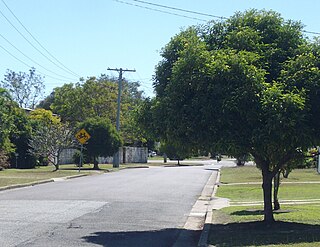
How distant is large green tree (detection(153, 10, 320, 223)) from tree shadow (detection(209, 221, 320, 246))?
0.66 meters

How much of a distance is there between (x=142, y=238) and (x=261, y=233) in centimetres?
258

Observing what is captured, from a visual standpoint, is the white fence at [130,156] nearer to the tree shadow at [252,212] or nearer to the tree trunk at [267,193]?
the tree shadow at [252,212]

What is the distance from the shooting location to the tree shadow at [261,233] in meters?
11.6

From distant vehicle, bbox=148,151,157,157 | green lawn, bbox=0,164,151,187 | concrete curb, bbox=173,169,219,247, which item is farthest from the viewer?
distant vehicle, bbox=148,151,157,157

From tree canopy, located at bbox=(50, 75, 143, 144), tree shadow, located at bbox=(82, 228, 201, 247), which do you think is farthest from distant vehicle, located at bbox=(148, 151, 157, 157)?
tree shadow, located at bbox=(82, 228, 201, 247)

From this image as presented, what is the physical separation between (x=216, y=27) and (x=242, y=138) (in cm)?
351

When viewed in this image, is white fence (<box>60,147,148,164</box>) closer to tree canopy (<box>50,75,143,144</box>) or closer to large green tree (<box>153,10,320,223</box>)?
tree canopy (<box>50,75,143,144</box>)

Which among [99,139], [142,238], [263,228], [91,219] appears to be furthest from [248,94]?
[99,139]

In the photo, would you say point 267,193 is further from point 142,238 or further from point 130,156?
point 130,156

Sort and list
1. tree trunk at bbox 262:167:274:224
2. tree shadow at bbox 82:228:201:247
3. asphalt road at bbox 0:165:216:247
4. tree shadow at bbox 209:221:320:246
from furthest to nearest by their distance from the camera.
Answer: tree trunk at bbox 262:167:274:224 < asphalt road at bbox 0:165:216:247 < tree shadow at bbox 82:228:201:247 < tree shadow at bbox 209:221:320:246

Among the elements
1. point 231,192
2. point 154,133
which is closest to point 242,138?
point 154,133

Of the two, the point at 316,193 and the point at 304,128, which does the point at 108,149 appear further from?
the point at 304,128

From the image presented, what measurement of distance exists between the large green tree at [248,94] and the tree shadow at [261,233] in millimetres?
663

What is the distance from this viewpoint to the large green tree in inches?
466
